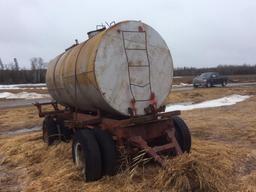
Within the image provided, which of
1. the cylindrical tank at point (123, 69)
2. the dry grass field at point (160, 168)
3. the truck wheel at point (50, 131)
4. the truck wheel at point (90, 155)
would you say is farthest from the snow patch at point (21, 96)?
the truck wheel at point (90, 155)

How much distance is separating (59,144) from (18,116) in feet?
28.4

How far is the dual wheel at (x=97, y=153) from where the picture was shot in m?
5.98

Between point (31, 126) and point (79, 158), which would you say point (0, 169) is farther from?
point (31, 126)

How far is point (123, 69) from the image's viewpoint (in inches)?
258

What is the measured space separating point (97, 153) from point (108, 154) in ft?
0.60

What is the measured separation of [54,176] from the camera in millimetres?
6414

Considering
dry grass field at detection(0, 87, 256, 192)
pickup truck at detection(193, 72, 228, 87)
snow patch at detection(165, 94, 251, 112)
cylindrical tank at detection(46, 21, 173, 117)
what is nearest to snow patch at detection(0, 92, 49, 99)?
snow patch at detection(165, 94, 251, 112)

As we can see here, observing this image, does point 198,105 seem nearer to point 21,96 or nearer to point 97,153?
point 97,153

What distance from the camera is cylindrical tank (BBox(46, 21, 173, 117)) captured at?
21.0 ft

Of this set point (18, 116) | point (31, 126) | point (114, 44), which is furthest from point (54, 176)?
point (18, 116)

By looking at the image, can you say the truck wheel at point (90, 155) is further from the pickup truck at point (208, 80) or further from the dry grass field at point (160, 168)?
the pickup truck at point (208, 80)

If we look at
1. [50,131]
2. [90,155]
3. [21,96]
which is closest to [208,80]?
[21,96]

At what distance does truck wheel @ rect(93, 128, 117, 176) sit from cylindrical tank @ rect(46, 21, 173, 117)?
0.59 metres

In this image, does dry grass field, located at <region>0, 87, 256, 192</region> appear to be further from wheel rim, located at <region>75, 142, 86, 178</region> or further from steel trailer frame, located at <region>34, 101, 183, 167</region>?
steel trailer frame, located at <region>34, 101, 183, 167</region>
